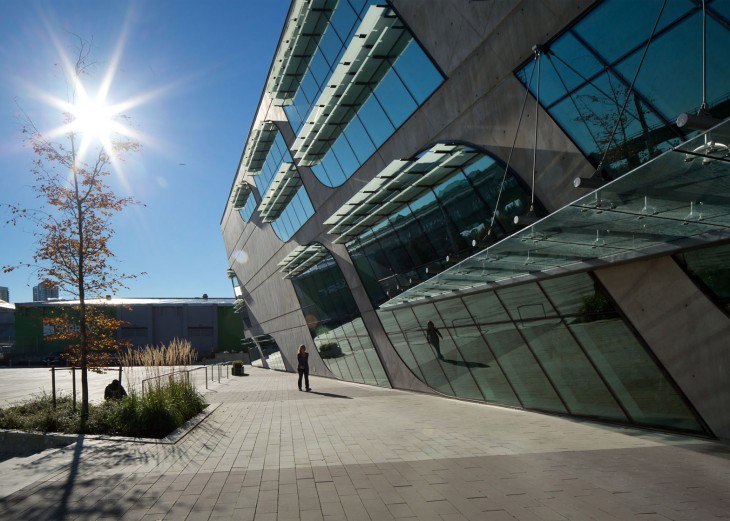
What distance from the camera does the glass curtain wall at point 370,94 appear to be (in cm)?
1576

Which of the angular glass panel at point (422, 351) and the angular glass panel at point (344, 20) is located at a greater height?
the angular glass panel at point (344, 20)

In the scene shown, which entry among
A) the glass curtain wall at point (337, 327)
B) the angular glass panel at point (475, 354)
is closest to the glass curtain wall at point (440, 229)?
the angular glass panel at point (475, 354)

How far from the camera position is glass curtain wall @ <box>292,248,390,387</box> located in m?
25.8

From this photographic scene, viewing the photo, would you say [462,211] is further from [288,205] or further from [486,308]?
[288,205]

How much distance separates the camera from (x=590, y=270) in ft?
36.3

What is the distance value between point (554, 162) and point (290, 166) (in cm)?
1913

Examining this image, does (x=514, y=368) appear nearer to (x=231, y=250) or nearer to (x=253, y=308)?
(x=253, y=308)

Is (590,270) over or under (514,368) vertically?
over

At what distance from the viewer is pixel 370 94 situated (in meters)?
19.0

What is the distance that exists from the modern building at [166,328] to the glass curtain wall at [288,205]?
141 ft

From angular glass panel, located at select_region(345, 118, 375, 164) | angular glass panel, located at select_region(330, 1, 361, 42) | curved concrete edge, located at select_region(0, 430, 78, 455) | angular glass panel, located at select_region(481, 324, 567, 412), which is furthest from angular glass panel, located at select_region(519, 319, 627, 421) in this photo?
angular glass panel, located at select_region(330, 1, 361, 42)

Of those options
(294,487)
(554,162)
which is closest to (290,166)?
(554,162)

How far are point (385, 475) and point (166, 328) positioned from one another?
255 ft

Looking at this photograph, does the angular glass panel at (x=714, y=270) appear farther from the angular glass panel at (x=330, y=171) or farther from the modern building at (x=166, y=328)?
the modern building at (x=166, y=328)
